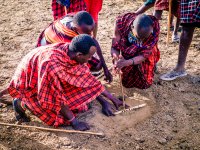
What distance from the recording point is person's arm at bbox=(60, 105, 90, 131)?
11.5ft

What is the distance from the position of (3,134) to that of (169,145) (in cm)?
183

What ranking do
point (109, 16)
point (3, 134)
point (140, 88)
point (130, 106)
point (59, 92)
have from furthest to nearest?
point (109, 16) → point (140, 88) → point (130, 106) → point (3, 134) → point (59, 92)

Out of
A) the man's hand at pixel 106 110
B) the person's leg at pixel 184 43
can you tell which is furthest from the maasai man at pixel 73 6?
the man's hand at pixel 106 110

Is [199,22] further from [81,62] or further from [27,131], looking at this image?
[27,131]

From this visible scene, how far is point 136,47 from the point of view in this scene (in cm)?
404

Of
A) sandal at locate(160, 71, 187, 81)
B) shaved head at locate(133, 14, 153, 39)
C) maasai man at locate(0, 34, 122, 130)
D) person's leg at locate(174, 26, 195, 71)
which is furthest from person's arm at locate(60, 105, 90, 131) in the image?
person's leg at locate(174, 26, 195, 71)

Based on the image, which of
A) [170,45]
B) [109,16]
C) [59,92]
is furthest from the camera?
[109,16]

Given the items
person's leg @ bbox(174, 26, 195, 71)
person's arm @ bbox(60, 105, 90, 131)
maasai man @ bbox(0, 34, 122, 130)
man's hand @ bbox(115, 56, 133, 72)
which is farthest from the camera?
person's leg @ bbox(174, 26, 195, 71)

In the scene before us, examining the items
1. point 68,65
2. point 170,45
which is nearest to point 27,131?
point 68,65

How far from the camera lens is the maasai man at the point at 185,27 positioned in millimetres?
4188

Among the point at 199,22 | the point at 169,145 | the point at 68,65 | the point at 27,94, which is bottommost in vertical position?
the point at 169,145

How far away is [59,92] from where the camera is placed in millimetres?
3400

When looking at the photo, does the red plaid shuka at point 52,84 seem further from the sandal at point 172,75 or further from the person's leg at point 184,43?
the person's leg at point 184,43

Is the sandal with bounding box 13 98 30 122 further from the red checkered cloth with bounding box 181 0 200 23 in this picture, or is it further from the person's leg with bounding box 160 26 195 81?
the red checkered cloth with bounding box 181 0 200 23
